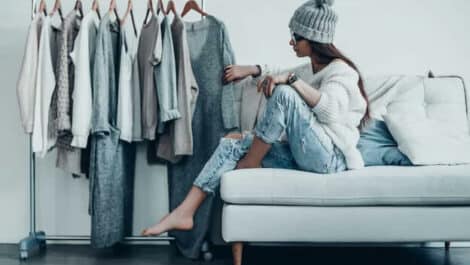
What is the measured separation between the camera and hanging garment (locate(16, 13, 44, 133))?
2.29m

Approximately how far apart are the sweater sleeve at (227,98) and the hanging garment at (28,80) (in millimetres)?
885

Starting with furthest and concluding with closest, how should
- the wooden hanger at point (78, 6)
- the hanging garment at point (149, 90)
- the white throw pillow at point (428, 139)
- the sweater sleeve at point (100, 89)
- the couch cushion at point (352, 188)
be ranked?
the wooden hanger at point (78, 6), the hanging garment at point (149, 90), the sweater sleeve at point (100, 89), the white throw pillow at point (428, 139), the couch cushion at point (352, 188)

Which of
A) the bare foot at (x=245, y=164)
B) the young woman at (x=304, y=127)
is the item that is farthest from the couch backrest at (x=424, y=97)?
the bare foot at (x=245, y=164)

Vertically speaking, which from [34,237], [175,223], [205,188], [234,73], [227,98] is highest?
[234,73]

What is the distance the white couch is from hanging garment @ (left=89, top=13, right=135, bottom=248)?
0.65 metres

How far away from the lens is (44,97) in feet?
7.43

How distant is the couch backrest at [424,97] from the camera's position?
239cm

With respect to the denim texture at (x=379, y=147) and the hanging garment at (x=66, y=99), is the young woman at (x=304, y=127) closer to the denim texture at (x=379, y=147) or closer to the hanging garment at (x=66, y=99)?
the denim texture at (x=379, y=147)

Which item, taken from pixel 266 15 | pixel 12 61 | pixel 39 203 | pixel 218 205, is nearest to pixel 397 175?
pixel 218 205

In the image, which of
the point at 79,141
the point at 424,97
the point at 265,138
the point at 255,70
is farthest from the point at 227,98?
the point at 424,97

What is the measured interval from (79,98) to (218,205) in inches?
32.2

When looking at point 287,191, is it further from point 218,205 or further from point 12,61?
point 12,61

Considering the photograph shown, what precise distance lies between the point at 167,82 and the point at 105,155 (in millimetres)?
438

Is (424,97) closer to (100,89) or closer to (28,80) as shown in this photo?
(100,89)
